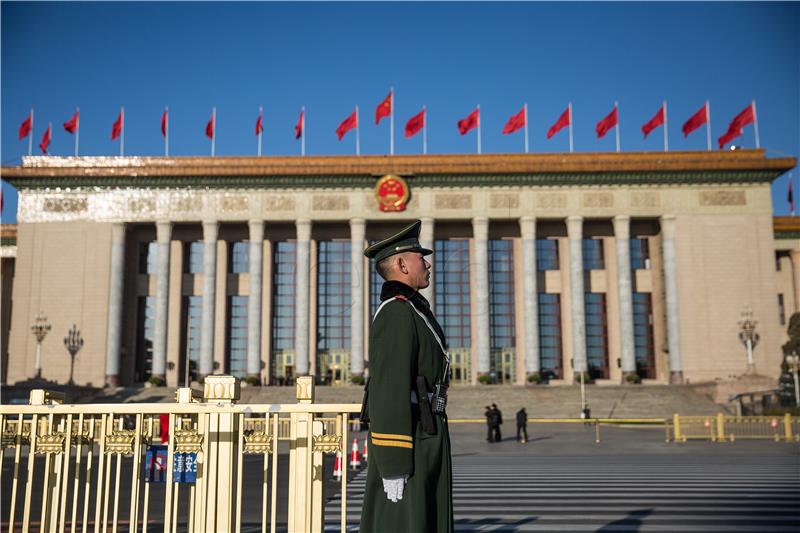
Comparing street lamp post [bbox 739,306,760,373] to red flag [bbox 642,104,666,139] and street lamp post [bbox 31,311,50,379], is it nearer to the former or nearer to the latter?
red flag [bbox 642,104,666,139]

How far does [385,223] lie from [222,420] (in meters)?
46.8

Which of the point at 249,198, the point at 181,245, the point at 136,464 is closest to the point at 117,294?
the point at 181,245

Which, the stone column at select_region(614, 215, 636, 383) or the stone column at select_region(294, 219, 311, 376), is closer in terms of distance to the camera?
the stone column at select_region(614, 215, 636, 383)

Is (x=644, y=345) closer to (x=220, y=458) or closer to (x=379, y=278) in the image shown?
(x=379, y=278)

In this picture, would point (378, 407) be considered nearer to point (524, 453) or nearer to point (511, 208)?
point (524, 453)

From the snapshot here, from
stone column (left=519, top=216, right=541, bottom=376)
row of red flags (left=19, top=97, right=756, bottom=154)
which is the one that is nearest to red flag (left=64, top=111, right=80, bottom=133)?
row of red flags (left=19, top=97, right=756, bottom=154)

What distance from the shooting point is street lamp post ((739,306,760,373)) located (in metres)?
42.3

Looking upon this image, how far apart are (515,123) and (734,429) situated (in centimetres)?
2638

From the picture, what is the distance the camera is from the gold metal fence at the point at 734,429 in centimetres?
2570

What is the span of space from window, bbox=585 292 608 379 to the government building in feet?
0.43

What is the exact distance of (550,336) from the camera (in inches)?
2026

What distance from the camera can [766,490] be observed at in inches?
499

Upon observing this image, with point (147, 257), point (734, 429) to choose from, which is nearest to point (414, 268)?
point (734, 429)

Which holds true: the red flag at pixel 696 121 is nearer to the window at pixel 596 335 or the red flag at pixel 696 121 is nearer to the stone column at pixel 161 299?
the window at pixel 596 335
